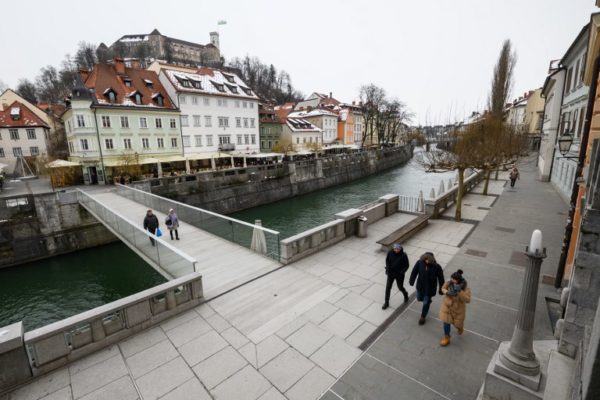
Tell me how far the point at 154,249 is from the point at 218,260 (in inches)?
80.8

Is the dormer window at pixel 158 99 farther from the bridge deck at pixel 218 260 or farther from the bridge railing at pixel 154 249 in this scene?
the bridge deck at pixel 218 260

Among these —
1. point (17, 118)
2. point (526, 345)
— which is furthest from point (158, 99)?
point (526, 345)

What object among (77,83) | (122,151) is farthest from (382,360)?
(77,83)

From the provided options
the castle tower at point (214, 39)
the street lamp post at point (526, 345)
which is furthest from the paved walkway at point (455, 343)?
the castle tower at point (214, 39)

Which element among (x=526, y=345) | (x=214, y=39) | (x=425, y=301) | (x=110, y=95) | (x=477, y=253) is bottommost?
(x=477, y=253)

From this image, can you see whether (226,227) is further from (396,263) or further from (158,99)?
(158,99)

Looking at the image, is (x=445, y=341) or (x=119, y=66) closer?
(x=445, y=341)

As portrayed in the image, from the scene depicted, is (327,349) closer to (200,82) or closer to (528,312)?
(528,312)

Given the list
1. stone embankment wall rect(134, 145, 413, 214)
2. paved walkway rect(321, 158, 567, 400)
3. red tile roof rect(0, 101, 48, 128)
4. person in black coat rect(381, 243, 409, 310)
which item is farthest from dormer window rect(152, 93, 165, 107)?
person in black coat rect(381, 243, 409, 310)

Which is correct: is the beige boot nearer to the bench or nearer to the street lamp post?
the street lamp post

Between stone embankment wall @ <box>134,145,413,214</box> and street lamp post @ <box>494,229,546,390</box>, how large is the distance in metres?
24.0

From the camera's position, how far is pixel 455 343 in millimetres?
5785

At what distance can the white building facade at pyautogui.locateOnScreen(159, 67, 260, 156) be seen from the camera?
35.2 m

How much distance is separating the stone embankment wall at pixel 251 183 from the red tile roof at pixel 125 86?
12.6m
